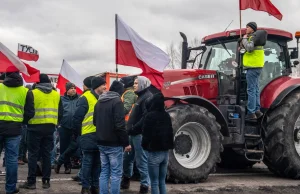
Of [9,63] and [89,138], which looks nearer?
[89,138]

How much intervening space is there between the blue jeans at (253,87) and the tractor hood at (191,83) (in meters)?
0.72

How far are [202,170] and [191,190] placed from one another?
834 mm

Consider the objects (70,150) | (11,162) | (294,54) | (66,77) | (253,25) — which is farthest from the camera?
(66,77)

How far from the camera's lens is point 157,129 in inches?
242

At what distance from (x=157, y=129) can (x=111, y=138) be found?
0.65 m

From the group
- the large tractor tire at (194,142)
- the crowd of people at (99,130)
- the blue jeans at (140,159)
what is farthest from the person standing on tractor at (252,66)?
the blue jeans at (140,159)

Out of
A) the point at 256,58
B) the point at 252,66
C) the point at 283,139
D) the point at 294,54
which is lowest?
the point at 283,139

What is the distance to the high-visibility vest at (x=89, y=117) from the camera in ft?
22.5

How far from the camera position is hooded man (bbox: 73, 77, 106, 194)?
680 cm

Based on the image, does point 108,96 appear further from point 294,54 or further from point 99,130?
point 294,54

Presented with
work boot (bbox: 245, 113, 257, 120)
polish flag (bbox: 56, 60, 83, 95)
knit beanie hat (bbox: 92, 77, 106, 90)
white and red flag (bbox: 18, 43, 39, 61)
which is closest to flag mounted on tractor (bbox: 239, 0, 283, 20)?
work boot (bbox: 245, 113, 257, 120)

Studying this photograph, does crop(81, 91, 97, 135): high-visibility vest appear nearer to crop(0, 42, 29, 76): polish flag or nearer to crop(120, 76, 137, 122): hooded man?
crop(120, 76, 137, 122): hooded man

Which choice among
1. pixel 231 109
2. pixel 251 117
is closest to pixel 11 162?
pixel 231 109

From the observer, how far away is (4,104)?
269 inches
